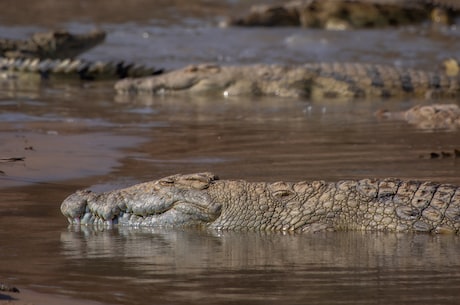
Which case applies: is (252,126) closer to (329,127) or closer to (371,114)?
(329,127)

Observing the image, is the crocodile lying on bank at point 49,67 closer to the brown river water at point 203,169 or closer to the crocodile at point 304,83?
the brown river water at point 203,169

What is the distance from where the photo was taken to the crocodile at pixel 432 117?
9266 millimetres

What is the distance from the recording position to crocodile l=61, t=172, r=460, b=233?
214 inches

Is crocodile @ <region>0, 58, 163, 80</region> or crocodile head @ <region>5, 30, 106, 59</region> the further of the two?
crocodile head @ <region>5, 30, 106, 59</region>

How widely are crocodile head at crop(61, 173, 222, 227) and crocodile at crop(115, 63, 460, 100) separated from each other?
635 cm

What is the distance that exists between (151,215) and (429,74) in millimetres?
7137

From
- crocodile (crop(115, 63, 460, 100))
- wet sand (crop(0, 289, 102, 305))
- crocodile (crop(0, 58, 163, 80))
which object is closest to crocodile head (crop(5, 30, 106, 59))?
crocodile (crop(0, 58, 163, 80))

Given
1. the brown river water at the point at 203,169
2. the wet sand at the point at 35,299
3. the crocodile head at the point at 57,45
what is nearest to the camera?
the wet sand at the point at 35,299

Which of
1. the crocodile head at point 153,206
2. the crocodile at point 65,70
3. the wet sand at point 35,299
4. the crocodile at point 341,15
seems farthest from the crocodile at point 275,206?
the crocodile at point 341,15

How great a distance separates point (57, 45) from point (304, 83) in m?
4.69

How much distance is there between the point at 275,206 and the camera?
5.57 m

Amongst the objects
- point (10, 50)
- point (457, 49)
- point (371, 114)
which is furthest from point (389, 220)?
point (457, 49)

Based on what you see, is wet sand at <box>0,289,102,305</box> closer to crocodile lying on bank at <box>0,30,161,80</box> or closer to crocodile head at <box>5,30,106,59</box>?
crocodile lying on bank at <box>0,30,161,80</box>

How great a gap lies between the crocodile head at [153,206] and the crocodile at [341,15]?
46.3ft
